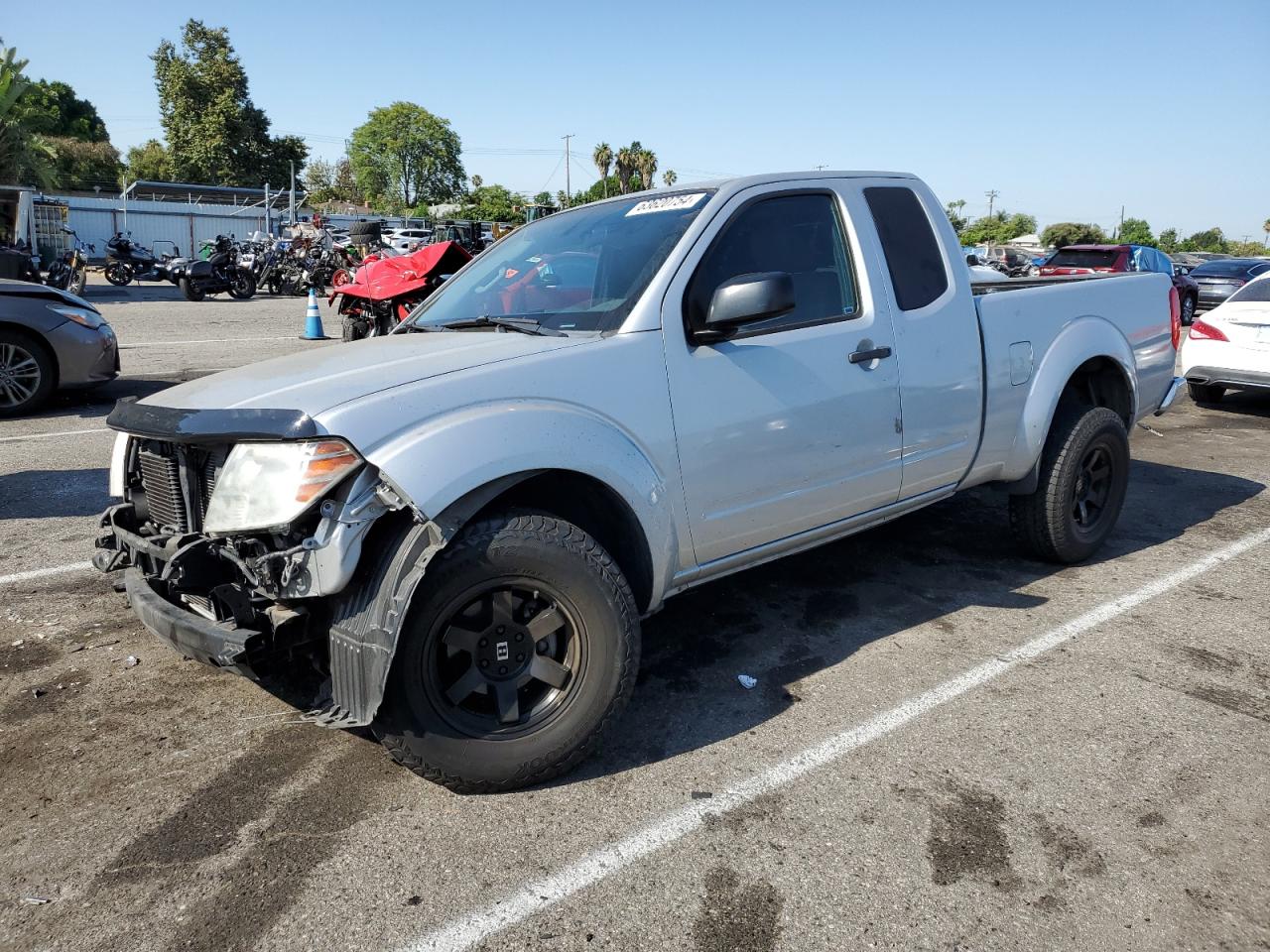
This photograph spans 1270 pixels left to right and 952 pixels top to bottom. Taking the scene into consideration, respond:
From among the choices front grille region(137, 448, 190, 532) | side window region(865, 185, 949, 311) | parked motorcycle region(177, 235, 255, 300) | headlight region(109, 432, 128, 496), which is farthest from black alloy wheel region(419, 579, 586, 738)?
parked motorcycle region(177, 235, 255, 300)

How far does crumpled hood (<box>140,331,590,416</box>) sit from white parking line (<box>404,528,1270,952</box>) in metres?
1.41

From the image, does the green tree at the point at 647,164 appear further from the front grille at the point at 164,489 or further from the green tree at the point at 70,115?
the front grille at the point at 164,489

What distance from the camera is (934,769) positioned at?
3.00 m

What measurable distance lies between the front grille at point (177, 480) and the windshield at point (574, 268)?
121cm

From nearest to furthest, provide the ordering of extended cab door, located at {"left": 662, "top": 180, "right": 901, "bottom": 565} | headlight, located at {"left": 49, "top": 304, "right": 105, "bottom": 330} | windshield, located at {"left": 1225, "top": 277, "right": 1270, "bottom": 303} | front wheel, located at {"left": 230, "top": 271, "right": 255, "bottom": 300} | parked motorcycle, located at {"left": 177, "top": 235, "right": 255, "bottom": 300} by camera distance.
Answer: extended cab door, located at {"left": 662, "top": 180, "right": 901, "bottom": 565}
headlight, located at {"left": 49, "top": 304, "right": 105, "bottom": 330}
windshield, located at {"left": 1225, "top": 277, "right": 1270, "bottom": 303}
parked motorcycle, located at {"left": 177, "top": 235, "right": 255, "bottom": 300}
front wheel, located at {"left": 230, "top": 271, "right": 255, "bottom": 300}

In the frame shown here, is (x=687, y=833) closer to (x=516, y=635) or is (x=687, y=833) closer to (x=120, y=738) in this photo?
(x=516, y=635)

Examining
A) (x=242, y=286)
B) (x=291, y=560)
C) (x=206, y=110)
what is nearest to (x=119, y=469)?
(x=291, y=560)

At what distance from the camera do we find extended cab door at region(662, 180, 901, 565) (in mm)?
3258

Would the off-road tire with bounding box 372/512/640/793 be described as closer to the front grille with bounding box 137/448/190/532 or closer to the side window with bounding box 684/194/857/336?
the front grille with bounding box 137/448/190/532

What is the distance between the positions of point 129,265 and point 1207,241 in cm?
9846

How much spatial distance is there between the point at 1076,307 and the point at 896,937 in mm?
3545

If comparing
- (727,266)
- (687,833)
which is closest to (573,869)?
(687,833)

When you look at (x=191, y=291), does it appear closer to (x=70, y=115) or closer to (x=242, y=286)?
(x=242, y=286)

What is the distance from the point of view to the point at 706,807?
2807 mm
